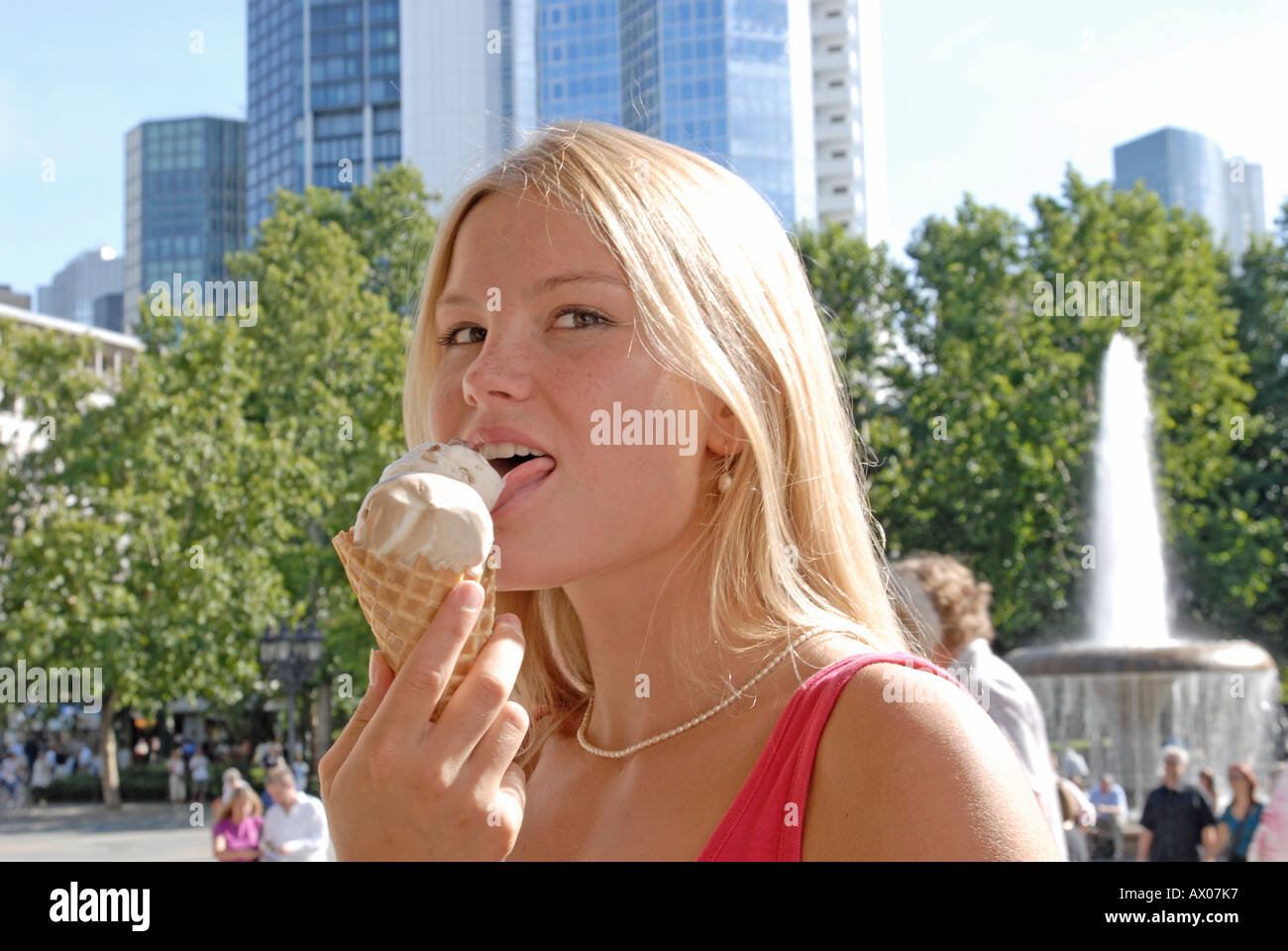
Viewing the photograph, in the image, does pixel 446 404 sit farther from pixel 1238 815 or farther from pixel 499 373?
pixel 1238 815

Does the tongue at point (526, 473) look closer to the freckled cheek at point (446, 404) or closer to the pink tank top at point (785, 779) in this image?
the freckled cheek at point (446, 404)

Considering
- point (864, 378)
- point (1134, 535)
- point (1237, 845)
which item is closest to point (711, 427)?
point (1237, 845)

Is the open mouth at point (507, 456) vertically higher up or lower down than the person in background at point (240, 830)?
higher up

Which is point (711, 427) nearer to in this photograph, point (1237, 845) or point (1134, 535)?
point (1237, 845)

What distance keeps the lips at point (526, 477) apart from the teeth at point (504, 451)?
2cm

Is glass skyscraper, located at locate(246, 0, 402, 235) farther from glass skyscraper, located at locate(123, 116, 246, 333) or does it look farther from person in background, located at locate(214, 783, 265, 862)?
person in background, located at locate(214, 783, 265, 862)

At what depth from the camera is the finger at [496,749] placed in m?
1.56

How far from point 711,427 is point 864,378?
29.6 meters

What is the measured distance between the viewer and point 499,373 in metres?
1.72

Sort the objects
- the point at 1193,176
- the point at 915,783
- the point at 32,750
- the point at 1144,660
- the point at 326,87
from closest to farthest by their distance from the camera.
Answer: the point at 915,783, the point at 1144,660, the point at 32,750, the point at 326,87, the point at 1193,176

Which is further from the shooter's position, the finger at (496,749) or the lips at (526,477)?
the lips at (526,477)

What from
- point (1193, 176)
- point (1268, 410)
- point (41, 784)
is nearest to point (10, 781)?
point (41, 784)

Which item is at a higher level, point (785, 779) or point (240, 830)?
point (785, 779)

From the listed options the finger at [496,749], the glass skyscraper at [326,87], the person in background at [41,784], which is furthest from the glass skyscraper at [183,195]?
the finger at [496,749]
